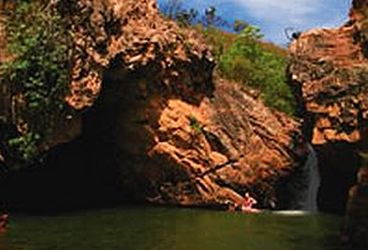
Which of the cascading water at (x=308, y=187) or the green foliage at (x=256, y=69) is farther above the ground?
the green foliage at (x=256, y=69)

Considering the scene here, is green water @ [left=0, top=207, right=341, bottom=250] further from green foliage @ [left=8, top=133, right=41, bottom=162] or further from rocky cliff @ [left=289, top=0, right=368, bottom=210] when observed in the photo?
rocky cliff @ [left=289, top=0, right=368, bottom=210]

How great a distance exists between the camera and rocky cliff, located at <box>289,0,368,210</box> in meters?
33.2

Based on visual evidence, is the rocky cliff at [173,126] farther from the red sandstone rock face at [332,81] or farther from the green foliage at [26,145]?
the green foliage at [26,145]

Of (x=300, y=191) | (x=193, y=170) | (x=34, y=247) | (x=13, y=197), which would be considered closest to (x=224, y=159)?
(x=193, y=170)

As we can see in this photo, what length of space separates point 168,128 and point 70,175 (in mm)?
6364

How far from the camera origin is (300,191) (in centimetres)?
3928

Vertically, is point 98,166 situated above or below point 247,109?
below

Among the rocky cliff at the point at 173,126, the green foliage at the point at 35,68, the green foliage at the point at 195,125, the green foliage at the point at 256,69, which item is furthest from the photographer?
the green foliage at the point at 256,69

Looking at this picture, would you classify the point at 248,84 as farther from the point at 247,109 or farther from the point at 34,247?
the point at 34,247

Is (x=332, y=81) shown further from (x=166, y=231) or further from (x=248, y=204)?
(x=166, y=231)

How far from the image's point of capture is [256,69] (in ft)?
157

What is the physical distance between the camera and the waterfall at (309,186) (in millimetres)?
38938

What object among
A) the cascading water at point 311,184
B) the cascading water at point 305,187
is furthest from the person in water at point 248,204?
the cascading water at point 311,184

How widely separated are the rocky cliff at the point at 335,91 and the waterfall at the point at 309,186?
84cm
